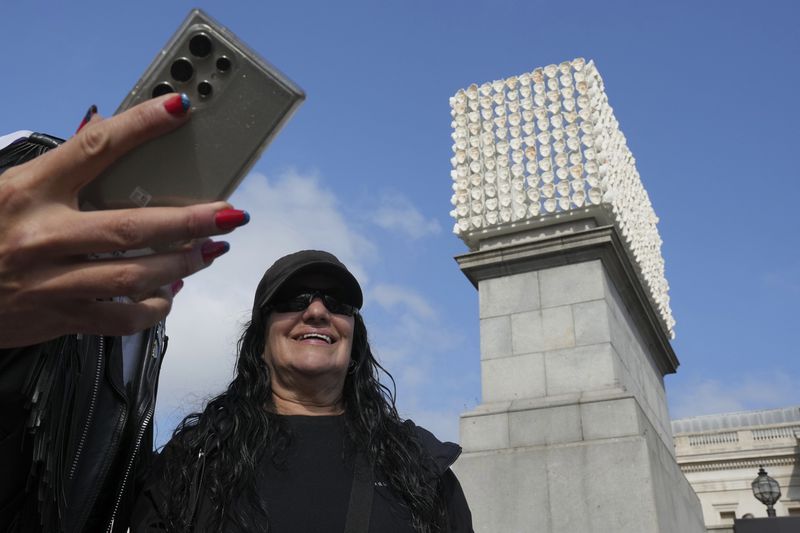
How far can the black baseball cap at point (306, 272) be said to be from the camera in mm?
3590

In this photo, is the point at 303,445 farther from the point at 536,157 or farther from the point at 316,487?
the point at 536,157

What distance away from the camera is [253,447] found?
10.7ft

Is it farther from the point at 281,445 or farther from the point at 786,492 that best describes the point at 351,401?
the point at 786,492

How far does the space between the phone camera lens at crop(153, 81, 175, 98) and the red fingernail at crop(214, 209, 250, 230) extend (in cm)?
27

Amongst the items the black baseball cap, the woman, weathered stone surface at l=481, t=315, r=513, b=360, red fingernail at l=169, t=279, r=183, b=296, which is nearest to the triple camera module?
red fingernail at l=169, t=279, r=183, b=296

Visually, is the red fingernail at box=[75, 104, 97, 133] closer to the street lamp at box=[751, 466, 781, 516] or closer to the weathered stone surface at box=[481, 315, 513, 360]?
the weathered stone surface at box=[481, 315, 513, 360]

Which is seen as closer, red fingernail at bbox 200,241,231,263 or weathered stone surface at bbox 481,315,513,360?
red fingernail at bbox 200,241,231,263

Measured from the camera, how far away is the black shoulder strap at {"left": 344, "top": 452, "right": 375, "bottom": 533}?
3002mm

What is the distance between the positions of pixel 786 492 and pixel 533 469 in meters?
42.0

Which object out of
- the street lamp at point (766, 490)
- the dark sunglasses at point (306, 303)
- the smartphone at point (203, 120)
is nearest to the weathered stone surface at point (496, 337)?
the dark sunglasses at point (306, 303)

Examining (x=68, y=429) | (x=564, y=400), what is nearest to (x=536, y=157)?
(x=564, y=400)

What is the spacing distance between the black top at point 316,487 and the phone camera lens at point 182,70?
2.16 meters

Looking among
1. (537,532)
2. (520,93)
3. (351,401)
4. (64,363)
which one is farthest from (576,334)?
(64,363)

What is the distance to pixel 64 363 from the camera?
71.7 inches
